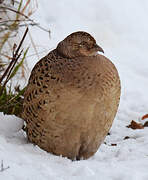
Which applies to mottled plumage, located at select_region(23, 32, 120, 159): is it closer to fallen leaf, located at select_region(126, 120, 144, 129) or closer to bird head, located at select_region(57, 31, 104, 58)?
bird head, located at select_region(57, 31, 104, 58)

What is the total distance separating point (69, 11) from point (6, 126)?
2669mm

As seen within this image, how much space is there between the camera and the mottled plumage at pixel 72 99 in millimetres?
3076

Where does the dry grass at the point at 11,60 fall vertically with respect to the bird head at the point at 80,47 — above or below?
below

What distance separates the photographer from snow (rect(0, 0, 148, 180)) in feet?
9.27

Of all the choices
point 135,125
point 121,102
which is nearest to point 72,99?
point 135,125

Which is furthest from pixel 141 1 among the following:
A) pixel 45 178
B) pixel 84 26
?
pixel 45 178

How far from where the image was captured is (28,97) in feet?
10.9

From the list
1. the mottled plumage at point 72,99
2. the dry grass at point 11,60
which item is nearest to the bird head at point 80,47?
the mottled plumage at point 72,99

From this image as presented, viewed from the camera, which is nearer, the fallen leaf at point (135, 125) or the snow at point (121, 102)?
the snow at point (121, 102)

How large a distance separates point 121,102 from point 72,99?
2.02 meters

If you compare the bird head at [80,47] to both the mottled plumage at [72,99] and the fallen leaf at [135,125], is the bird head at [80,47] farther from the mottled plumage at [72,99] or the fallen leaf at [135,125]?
the fallen leaf at [135,125]

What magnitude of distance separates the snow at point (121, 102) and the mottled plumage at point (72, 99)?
0.13 metres

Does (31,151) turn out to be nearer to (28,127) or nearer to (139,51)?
(28,127)

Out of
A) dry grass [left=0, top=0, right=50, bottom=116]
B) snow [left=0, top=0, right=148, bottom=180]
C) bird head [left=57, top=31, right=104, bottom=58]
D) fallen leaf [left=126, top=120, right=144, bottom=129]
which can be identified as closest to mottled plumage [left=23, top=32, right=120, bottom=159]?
bird head [left=57, top=31, right=104, bottom=58]
